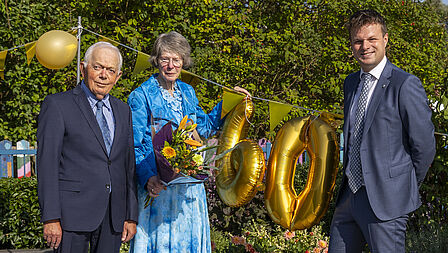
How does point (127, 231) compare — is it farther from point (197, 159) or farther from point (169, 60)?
point (169, 60)

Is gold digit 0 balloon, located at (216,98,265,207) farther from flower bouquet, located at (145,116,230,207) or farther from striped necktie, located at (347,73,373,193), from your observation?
striped necktie, located at (347,73,373,193)

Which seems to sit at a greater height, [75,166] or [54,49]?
[54,49]

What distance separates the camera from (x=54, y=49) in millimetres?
4414

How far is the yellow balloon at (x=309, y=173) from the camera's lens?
2.97 m

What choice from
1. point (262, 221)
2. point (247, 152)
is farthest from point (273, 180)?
point (262, 221)

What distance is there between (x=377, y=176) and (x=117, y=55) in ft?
4.52

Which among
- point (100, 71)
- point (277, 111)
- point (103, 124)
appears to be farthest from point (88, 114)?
point (277, 111)

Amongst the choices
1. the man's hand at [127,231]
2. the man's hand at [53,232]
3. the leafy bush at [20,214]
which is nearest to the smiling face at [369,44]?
the man's hand at [127,231]

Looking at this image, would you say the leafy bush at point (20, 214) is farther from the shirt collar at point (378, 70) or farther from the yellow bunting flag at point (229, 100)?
the shirt collar at point (378, 70)

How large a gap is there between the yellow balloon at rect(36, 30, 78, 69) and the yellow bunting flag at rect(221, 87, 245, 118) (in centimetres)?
195

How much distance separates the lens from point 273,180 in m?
3.17

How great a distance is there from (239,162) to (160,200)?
63 cm

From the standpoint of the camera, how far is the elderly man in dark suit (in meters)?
2.21

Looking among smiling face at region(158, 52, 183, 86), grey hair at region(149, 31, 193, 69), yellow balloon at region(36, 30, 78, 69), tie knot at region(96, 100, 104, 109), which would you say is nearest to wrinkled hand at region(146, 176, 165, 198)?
tie knot at region(96, 100, 104, 109)
